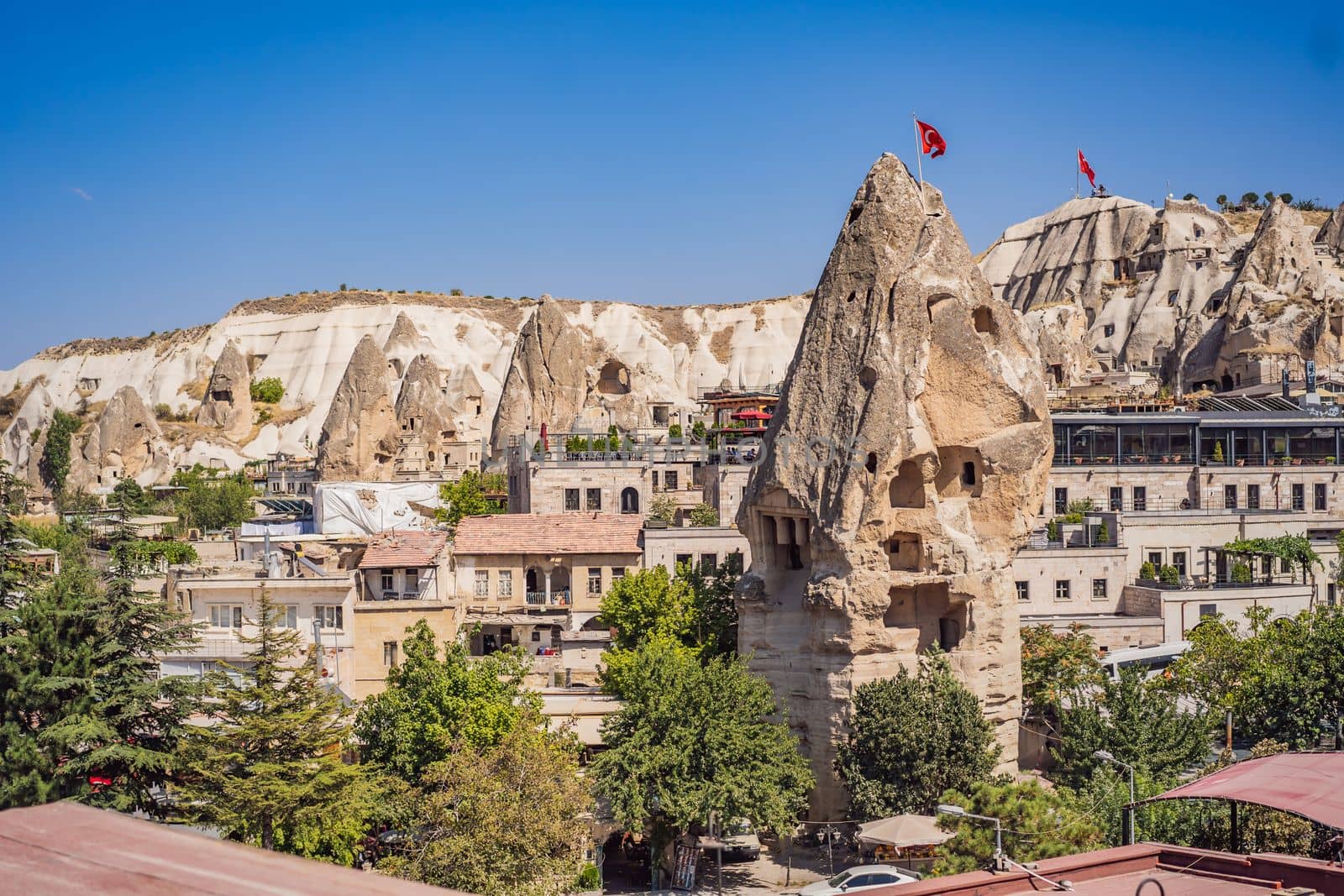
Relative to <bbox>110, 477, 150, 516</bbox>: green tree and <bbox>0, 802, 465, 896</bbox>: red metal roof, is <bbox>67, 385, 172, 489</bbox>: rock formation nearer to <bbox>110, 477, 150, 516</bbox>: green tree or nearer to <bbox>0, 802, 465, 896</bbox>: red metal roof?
<bbox>110, 477, 150, 516</bbox>: green tree

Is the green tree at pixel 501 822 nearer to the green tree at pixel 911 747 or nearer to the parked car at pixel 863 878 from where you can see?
the parked car at pixel 863 878

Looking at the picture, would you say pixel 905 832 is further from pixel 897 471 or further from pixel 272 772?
pixel 272 772

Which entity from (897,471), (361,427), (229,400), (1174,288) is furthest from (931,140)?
(229,400)

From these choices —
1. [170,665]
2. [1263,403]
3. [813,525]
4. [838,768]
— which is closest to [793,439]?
[813,525]

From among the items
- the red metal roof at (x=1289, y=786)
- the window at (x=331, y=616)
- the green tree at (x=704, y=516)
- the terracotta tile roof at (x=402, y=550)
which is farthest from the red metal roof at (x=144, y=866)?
the green tree at (x=704, y=516)

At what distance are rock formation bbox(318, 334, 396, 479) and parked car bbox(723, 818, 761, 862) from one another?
83546 millimetres

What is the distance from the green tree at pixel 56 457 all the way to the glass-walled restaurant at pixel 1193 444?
107 metres

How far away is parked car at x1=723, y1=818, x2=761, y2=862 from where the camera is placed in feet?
105

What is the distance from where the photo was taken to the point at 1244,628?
47125mm

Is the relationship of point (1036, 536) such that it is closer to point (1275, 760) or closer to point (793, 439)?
point (793, 439)

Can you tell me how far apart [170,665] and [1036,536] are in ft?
110

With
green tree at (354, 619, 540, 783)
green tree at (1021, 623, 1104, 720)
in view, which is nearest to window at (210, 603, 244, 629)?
green tree at (354, 619, 540, 783)

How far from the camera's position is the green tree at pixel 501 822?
89.4 ft

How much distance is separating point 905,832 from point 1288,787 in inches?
629
